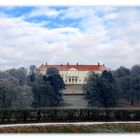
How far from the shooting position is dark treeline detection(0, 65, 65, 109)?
6.02 m

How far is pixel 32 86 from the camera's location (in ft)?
20.2

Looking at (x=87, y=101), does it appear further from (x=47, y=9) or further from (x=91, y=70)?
(x=47, y=9)

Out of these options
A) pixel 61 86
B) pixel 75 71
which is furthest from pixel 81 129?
pixel 75 71

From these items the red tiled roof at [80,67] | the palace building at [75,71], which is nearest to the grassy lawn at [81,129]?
the palace building at [75,71]

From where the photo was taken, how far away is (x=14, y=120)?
22.8 feet

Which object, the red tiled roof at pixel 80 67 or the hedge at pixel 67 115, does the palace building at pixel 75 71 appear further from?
the hedge at pixel 67 115

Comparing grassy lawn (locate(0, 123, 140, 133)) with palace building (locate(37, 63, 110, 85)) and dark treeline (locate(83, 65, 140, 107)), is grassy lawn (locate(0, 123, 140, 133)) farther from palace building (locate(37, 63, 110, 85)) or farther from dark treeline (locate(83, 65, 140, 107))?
palace building (locate(37, 63, 110, 85))

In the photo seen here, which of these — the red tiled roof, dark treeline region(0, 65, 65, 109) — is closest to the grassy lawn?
dark treeline region(0, 65, 65, 109)

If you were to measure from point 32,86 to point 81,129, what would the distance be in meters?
0.81

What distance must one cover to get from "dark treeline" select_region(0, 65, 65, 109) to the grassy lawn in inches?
13.6

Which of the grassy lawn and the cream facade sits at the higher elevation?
the cream facade

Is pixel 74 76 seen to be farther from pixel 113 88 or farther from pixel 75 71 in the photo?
pixel 113 88

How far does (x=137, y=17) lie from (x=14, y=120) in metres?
2.36
